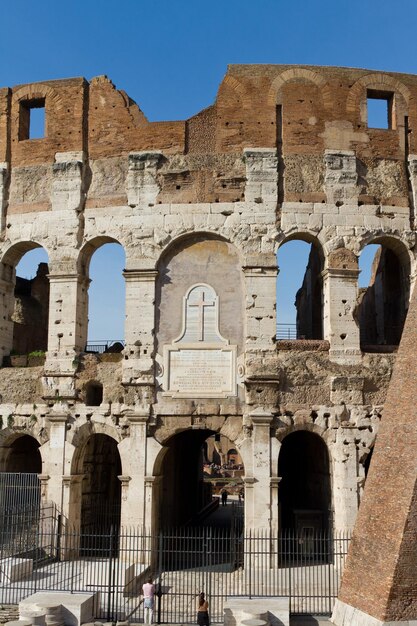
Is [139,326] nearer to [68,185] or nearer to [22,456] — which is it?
[68,185]

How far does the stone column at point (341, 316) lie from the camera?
52.9ft

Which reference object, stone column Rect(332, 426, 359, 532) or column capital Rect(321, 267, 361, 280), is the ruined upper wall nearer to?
column capital Rect(321, 267, 361, 280)

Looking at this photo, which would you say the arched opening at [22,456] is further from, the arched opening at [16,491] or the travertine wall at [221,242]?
the travertine wall at [221,242]

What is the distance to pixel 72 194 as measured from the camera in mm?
17328

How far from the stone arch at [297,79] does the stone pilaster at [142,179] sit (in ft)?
10.9

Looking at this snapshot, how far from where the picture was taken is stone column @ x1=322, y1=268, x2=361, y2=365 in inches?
635

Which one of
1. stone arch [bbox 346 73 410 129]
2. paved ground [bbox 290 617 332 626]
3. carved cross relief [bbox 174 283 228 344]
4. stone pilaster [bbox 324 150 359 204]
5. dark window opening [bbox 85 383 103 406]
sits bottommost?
paved ground [bbox 290 617 332 626]

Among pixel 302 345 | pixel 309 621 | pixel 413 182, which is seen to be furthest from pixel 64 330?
pixel 413 182

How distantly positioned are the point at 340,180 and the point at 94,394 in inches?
325

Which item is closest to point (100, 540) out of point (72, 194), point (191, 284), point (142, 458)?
point (142, 458)

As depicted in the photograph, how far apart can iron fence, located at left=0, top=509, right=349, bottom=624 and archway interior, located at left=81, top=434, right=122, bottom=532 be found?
70 cm

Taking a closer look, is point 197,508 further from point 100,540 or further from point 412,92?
point 412,92

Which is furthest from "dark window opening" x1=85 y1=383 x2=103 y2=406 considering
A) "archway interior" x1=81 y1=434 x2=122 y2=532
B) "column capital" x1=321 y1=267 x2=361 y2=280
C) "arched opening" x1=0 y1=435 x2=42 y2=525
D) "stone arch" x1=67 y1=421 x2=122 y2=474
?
"column capital" x1=321 y1=267 x2=361 y2=280

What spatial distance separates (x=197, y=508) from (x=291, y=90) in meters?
15.3
